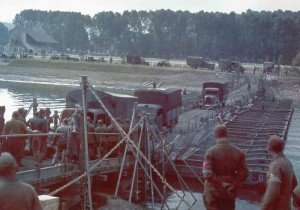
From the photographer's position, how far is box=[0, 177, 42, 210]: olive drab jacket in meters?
6.69

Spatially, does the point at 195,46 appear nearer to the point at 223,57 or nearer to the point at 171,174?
the point at 223,57

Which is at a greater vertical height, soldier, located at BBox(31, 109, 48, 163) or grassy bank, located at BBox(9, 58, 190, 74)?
soldier, located at BBox(31, 109, 48, 163)

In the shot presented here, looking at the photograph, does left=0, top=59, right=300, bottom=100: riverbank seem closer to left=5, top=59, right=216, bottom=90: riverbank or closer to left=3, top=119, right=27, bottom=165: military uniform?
left=5, top=59, right=216, bottom=90: riverbank

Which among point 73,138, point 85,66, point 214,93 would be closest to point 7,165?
point 73,138

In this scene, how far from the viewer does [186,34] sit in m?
127

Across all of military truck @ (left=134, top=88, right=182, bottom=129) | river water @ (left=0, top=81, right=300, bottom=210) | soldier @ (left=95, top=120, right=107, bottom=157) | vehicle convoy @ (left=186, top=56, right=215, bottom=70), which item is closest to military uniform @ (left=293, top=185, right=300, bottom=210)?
soldier @ (left=95, top=120, right=107, bottom=157)

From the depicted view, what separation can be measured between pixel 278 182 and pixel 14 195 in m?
3.82

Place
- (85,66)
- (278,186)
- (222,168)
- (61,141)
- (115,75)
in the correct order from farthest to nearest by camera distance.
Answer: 1. (85,66)
2. (115,75)
3. (61,141)
4. (222,168)
5. (278,186)

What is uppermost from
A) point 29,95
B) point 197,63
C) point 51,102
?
point 197,63

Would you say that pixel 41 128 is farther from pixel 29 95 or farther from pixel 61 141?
pixel 29 95

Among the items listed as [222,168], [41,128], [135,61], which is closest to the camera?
[222,168]

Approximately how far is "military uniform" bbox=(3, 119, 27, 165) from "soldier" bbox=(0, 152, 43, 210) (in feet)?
26.3

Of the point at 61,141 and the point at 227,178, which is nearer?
the point at 227,178

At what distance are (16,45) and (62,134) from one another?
130 meters
